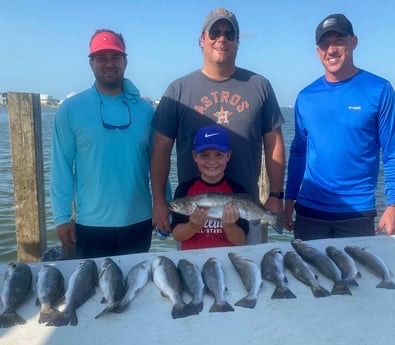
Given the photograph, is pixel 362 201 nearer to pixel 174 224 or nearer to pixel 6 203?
pixel 174 224

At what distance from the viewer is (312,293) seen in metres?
2.72

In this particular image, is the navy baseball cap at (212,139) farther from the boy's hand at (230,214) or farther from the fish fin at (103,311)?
the fish fin at (103,311)

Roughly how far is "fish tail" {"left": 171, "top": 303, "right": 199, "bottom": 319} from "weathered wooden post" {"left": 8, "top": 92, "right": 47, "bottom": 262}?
294cm

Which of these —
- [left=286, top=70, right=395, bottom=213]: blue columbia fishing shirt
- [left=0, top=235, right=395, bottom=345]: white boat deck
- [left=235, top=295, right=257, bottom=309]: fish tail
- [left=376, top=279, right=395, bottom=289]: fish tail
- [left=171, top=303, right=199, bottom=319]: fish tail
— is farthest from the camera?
[left=286, top=70, right=395, bottom=213]: blue columbia fishing shirt

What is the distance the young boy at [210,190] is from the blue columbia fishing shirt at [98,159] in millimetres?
522

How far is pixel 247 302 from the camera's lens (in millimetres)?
2600

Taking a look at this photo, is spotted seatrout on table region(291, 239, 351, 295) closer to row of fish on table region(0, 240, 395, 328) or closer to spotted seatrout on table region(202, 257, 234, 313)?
row of fish on table region(0, 240, 395, 328)

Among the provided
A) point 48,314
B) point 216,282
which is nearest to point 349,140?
point 216,282

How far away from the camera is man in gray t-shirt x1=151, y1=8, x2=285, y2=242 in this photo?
3834 millimetres

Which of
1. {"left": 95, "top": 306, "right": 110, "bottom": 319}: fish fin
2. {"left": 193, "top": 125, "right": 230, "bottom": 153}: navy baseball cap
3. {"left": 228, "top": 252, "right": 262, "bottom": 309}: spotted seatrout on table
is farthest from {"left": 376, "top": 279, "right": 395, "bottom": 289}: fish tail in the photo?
{"left": 95, "top": 306, "right": 110, "bottom": 319}: fish fin

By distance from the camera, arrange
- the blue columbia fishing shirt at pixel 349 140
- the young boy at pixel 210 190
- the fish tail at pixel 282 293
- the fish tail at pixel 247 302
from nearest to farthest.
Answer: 1. the fish tail at pixel 247 302
2. the fish tail at pixel 282 293
3. the young boy at pixel 210 190
4. the blue columbia fishing shirt at pixel 349 140

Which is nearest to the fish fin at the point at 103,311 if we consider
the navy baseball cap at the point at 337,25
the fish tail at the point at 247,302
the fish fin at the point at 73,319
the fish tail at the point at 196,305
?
the fish fin at the point at 73,319

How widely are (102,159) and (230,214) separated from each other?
51.1 inches

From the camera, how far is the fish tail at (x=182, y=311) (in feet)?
8.09
